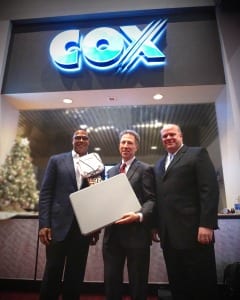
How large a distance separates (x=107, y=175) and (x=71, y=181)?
0.34 m

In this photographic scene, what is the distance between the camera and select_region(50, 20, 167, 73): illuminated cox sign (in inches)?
152

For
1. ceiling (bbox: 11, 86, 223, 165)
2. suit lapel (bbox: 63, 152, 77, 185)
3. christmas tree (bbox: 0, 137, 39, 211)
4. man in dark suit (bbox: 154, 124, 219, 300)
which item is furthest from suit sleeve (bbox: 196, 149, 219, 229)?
christmas tree (bbox: 0, 137, 39, 211)

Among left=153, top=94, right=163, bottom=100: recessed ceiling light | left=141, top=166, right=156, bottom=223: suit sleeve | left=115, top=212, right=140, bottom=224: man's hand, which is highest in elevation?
left=153, top=94, right=163, bottom=100: recessed ceiling light

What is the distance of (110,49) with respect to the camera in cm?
391

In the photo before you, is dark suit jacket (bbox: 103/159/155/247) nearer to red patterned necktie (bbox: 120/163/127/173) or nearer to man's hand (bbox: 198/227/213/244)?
red patterned necktie (bbox: 120/163/127/173)

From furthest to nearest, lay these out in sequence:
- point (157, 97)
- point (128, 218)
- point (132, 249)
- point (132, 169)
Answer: point (157, 97) → point (132, 169) → point (132, 249) → point (128, 218)

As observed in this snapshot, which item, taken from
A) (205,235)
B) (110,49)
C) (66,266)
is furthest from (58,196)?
(110,49)

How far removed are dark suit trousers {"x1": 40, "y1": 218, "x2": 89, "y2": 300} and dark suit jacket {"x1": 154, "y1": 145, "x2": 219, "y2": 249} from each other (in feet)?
2.34

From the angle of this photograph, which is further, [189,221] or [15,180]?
[15,180]

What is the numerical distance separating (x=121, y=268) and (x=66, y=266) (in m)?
0.50

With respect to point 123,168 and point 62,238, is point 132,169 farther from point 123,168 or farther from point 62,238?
point 62,238

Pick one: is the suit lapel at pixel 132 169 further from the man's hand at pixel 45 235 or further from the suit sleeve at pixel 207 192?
the man's hand at pixel 45 235

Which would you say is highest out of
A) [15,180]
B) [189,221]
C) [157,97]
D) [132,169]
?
[157,97]

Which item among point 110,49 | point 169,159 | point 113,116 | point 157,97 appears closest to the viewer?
point 169,159
